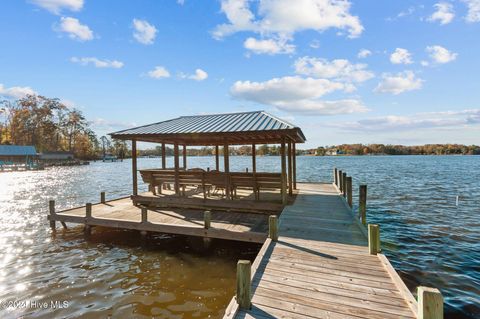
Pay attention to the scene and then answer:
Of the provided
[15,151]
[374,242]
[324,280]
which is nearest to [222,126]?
[374,242]

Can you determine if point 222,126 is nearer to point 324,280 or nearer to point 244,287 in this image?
point 324,280

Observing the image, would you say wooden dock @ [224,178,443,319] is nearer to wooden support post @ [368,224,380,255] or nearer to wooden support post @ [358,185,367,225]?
wooden support post @ [368,224,380,255]

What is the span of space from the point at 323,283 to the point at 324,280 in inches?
4.2

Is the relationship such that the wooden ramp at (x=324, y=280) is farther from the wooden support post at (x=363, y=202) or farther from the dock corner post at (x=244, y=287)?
the wooden support post at (x=363, y=202)

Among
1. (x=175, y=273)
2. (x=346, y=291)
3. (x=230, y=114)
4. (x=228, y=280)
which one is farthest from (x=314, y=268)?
(x=230, y=114)

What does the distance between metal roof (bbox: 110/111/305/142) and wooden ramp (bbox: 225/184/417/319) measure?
3.55 metres

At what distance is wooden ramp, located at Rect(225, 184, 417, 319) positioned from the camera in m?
3.61

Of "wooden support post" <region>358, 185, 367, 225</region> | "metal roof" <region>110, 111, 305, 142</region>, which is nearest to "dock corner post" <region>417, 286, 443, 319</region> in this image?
"metal roof" <region>110, 111, 305, 142</region>

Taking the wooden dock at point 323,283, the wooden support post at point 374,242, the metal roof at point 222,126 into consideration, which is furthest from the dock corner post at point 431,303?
the metal roof at point 222,126

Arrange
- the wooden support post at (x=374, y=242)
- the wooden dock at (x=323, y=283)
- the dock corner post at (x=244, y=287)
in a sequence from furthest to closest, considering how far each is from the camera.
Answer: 1. the wooden support post at (x=374, y=242)
2. the dock corner post at (x=244, y=287)
3. the wooden dock at (x=323, y=283)

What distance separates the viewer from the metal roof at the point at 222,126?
29.4 feet

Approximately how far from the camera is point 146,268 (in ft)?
23.0

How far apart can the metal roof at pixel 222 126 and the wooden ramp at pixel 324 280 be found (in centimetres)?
355

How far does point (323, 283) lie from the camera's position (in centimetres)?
435
